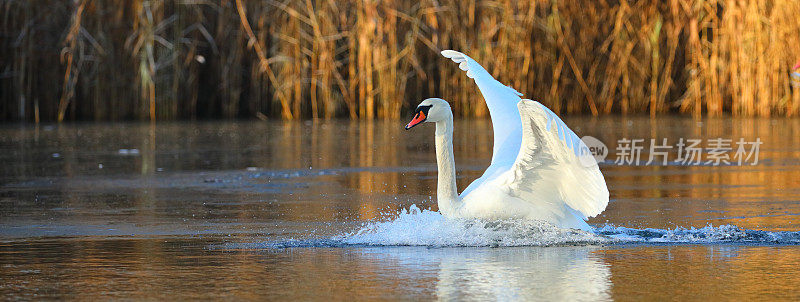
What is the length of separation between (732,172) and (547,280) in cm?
621

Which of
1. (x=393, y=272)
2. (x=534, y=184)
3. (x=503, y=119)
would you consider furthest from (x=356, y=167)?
(x=393, y=272)

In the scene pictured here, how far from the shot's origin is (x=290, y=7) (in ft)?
66.4

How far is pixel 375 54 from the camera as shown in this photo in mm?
20062

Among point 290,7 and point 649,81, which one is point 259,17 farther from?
point 649,81

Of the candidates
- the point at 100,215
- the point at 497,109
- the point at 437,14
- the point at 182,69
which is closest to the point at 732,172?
the point at 497,109

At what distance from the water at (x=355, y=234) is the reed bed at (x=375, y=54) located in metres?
6.17

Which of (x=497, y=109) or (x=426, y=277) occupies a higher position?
(x=497, y=109)

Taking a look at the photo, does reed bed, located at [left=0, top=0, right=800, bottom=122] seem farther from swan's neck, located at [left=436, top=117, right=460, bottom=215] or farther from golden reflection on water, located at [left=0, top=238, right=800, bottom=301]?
golden reflection on water, located at [left=0, top=238, right=800, bottom=301]

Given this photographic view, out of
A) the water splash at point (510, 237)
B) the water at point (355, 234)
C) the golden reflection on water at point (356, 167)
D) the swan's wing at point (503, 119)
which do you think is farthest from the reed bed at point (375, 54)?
the water splash at point (510, 237)

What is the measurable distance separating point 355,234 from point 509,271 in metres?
1.66

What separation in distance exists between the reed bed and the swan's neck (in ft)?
40.6

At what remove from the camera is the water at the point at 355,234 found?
18.5ft

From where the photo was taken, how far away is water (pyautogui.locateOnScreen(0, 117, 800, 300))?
5633 mm

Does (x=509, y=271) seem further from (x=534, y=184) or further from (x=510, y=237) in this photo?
(x=534, y=184)
